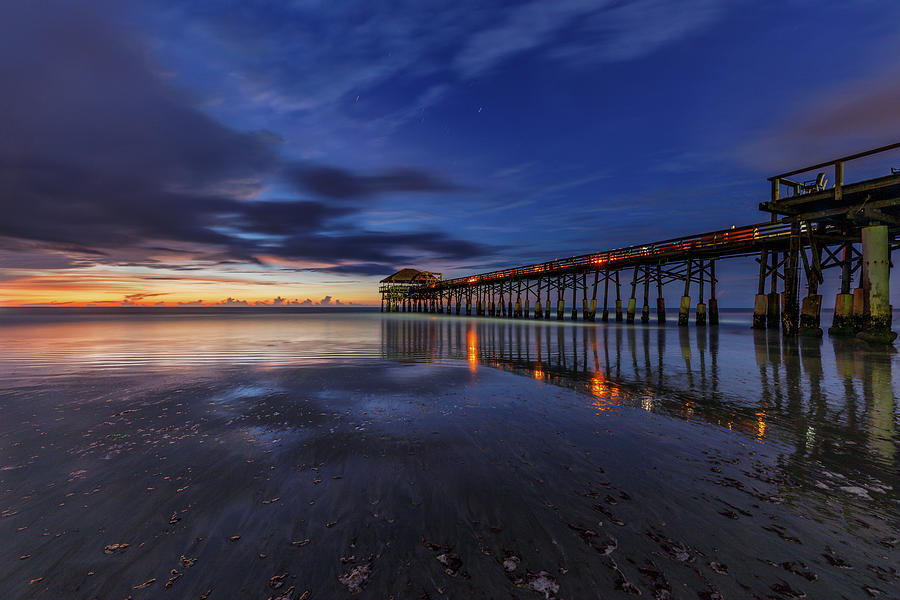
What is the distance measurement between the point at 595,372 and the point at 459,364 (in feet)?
12.5

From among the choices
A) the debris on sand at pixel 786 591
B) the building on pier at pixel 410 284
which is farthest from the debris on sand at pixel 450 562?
the building on pier at pixel 410 284

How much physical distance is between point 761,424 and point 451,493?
4.67 m

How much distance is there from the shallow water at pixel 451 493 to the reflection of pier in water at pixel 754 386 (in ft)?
0.21

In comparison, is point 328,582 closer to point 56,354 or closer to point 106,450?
point 106,450

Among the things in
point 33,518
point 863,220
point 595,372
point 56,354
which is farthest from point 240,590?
point 863,220

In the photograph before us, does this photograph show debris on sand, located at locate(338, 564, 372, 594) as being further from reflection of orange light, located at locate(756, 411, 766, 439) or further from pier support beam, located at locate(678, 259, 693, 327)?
pier support beam, located at locate(678, 259, 693, 327)

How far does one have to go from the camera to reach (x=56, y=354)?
1334 cm

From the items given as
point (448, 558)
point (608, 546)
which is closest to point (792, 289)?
point (608, 546)

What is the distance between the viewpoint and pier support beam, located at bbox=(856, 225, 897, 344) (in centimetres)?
1443

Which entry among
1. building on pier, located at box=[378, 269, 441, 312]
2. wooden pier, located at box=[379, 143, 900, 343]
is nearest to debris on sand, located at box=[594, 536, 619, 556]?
wooden pier, located at box=[379, 143, 900, 343]

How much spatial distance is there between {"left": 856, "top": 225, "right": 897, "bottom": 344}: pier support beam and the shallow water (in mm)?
11482

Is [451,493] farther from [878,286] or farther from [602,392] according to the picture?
[878,286]

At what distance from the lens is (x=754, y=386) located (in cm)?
748

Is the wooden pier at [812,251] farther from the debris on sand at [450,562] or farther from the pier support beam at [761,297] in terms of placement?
the debris on sand at [450,562]
